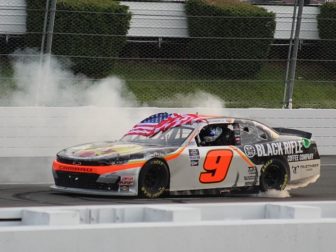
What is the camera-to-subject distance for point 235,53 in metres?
19.5

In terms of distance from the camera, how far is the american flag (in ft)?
44.6

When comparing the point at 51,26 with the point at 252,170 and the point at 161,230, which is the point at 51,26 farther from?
the point at 161,230

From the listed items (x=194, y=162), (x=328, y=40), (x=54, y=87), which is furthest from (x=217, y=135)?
(x=328, y=40)

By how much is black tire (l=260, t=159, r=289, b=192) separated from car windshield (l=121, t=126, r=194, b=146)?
49.5 inches

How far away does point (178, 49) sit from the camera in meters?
19.3

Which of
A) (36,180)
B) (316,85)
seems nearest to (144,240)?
(36,180)

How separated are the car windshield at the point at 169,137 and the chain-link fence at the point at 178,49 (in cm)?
437

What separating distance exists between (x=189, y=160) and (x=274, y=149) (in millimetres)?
1483

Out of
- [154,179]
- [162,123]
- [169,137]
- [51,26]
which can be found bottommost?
[154,179]

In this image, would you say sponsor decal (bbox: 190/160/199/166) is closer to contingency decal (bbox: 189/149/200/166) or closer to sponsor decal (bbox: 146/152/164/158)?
contingency decal (bbox: 189/149/200/166)

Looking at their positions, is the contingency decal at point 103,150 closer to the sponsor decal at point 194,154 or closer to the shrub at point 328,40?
the sponsor decal at point 194,154

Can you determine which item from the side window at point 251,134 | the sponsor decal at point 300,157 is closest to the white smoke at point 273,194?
the sponsor decal at point 300,157

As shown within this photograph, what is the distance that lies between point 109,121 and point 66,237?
12.2 meters

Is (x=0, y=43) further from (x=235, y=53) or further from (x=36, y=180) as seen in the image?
(x=235, y=53)
